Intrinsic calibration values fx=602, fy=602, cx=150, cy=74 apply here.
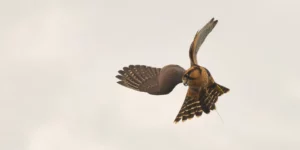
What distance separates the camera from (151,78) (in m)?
24.0

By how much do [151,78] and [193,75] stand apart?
13.4 ft

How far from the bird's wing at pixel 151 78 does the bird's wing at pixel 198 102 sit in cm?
A: 83

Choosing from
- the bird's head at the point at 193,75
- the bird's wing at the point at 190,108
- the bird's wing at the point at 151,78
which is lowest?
the bird's wing at the point at 190,108

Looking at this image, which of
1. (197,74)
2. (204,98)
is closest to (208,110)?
(204,98)

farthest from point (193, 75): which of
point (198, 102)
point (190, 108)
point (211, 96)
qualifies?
point (190, 108)

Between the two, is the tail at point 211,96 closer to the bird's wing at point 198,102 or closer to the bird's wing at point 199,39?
the bird's wing at point 198,102

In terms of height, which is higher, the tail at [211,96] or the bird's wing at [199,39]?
the bird's wing at [199,39]

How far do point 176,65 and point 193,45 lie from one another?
137 centimetres

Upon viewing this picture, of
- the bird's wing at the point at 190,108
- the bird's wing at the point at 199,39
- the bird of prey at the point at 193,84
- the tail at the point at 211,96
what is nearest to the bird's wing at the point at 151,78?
the bird of prey at the point at 193,84

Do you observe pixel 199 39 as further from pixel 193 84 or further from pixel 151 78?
pixel 151 78

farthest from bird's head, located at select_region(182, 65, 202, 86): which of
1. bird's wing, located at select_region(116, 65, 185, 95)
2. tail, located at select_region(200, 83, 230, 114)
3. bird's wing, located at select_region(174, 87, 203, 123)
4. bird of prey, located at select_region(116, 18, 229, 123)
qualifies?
bird's wing, located at select_region(116, 65, 185, 95)

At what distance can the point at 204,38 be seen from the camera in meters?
21.8

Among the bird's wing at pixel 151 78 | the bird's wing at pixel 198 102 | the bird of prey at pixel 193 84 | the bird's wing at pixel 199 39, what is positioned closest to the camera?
the bird of prey at pixel 193 84

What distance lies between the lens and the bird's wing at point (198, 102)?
21.1 metres
